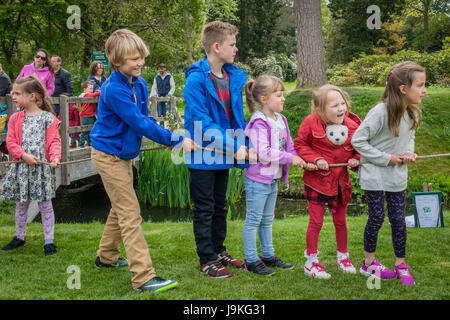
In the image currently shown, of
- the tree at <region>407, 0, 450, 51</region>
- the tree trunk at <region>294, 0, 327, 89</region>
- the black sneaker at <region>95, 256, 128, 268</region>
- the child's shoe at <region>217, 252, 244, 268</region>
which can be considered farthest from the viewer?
the tree at <region>407, 0, 450, 51</region>

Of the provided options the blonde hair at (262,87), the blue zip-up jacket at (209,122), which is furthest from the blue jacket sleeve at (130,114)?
the blonde hair at (262,87)

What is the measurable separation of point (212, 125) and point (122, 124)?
60cm

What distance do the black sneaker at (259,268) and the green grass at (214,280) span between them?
5 centimetres

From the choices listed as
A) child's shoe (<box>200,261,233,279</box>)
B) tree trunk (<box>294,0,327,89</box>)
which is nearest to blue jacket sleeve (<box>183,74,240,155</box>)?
child's shoe (<box>200,261,233,279</box>)

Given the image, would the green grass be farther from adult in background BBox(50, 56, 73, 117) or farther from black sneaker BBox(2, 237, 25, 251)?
adult in background BBox(50, 56, 73, 117)

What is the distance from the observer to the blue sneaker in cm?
327

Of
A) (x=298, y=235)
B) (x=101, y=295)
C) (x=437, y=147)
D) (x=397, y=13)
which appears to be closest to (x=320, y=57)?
(x=437, y=147)

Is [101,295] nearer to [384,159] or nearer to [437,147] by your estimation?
[384,159]

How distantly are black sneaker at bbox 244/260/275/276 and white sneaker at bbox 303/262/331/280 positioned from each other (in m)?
0.25

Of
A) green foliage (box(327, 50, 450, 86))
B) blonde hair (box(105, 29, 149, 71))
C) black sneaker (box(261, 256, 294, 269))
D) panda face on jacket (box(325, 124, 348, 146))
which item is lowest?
black sneaker (box(261, 256, 294, 269))

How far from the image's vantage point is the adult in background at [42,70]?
326 inches

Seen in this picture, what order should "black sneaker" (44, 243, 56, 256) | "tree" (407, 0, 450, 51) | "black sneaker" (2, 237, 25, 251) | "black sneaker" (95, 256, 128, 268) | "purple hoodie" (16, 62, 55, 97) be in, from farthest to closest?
1. "tree" (407, 0, 450, 51)
2. "purple hoodie" (16, 62, 55, 97)
3. "black sneaker" (2, 237, 25, 251)
4. "black sneaker" (44, 243, 56, 256)
5. "black sneaker" (95, 256, 128, 268)

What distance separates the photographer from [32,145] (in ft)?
14.3

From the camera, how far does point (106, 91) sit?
3.35 meters
